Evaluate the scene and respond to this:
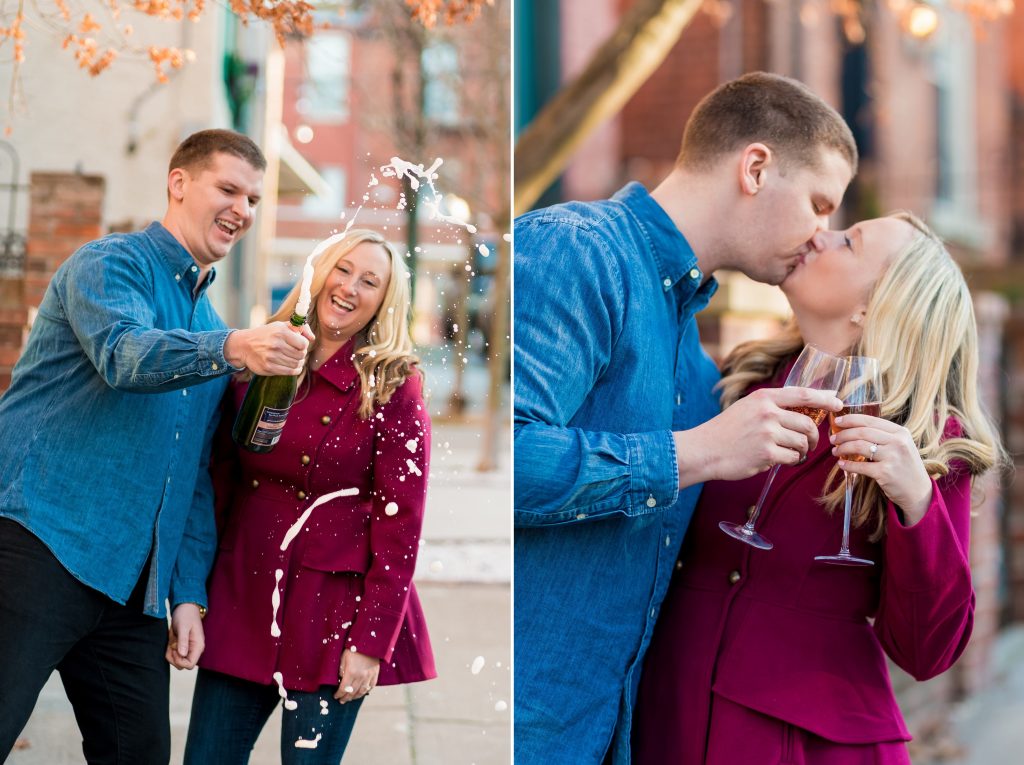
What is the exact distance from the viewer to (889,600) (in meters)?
1.79

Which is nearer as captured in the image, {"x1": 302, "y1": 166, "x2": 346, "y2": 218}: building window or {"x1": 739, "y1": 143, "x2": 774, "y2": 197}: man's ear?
{"x1": 302, "y1": 166, "x2": 346, "y2": 218}: building window

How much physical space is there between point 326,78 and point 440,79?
→ 2.17 ft

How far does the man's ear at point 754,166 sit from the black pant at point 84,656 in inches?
46.4

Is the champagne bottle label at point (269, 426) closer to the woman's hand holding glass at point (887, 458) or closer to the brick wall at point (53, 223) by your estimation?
the brick wall at point (53, 223)

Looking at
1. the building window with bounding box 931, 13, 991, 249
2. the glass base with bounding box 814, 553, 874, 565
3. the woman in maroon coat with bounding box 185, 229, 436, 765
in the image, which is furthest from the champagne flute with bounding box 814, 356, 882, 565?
the building window with bounding box 931, 13, 991, 249

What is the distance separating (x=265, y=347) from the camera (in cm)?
145

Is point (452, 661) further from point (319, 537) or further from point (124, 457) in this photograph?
point (124, 457)

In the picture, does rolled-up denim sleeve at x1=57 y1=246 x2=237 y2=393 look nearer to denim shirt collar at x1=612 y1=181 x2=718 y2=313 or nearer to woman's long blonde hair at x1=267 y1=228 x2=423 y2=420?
woman's long blonde hair at x1=267 y1=228 x2=423 y2=420

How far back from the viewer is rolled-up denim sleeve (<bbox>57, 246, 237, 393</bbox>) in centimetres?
145

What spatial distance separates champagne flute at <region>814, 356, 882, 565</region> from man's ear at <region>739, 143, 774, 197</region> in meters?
0.34

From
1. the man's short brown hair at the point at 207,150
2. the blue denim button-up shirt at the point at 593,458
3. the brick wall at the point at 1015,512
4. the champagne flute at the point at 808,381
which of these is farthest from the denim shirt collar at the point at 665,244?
the brick wall at the point at 1015,512

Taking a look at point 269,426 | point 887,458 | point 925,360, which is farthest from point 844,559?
point 269,426

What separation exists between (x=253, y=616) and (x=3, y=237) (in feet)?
2.23

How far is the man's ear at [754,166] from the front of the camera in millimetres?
1839
